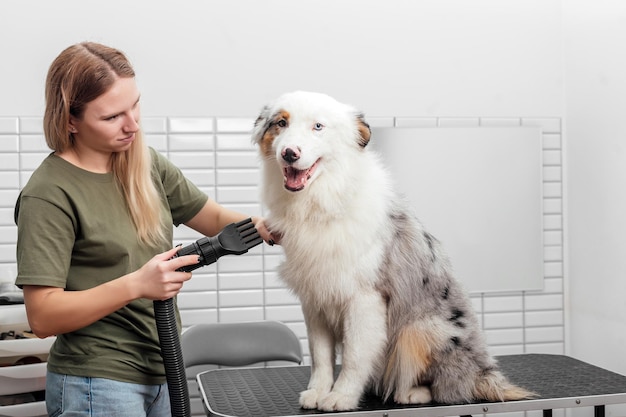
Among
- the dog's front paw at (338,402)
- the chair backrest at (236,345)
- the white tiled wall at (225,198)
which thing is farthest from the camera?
the white tiled wall at (225,198)

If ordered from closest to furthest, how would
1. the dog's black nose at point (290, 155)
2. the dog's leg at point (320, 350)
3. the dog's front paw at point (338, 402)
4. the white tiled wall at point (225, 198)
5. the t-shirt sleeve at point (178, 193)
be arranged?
the dog's black nose at point (290, 155) < the dog's front paw at point (338, 402) < the dog's leg at point (320, 350) < the t-shirt sleeve at point (178, 193) < the white tiled wall at point (225, 198)

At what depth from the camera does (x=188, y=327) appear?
348 cm

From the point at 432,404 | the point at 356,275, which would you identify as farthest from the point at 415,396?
the point at 356,275

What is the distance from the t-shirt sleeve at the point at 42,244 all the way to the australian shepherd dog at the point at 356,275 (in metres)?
0.53

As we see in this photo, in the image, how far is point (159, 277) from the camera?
170 centimetres

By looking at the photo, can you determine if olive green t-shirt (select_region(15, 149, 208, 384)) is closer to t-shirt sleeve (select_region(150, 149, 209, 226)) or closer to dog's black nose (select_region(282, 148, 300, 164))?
t-shirt sleeve (select_region(150, 149, 209, 226))

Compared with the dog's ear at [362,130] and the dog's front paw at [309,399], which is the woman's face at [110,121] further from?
the dog's front paw at [309,399]

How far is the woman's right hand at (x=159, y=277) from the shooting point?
66.7 inches

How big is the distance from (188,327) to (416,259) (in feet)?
5.84

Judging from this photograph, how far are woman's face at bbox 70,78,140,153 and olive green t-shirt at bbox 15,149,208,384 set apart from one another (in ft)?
0.24

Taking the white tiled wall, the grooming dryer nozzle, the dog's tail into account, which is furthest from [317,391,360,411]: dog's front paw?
the white tiled wall

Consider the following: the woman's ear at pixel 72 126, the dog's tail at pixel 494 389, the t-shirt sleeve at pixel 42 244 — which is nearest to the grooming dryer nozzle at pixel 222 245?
the t-shirt sleeve at pixel 42 244

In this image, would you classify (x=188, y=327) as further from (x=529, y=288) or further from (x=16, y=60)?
(x=529, y=288)

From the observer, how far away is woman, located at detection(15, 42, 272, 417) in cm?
168
